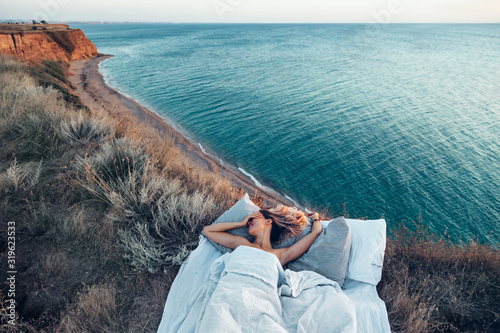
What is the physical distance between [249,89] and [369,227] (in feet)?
72.3

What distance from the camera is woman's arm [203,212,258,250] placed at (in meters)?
3.50

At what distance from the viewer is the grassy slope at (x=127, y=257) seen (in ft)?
10.1

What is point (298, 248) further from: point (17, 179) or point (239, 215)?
point (17, 179)

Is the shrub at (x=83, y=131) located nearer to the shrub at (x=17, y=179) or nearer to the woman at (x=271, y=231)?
the shrub at (x=17, y=179)

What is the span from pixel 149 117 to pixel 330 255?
16.7m

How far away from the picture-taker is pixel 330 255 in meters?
3.26

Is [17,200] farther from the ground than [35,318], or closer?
farther from the ground

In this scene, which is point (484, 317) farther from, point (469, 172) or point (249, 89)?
point (249, 89)

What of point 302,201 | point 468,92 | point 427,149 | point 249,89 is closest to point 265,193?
point 302,201

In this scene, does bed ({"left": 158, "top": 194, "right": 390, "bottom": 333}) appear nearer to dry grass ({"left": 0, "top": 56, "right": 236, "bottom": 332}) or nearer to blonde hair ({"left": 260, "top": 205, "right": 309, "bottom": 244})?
blonde hair ({"left": 260, "top": 205, "right": 309, "bottom": 244})

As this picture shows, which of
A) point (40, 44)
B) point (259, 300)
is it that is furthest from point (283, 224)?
point (40, 44)

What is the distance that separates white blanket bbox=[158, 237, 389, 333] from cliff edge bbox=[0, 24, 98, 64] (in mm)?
22084

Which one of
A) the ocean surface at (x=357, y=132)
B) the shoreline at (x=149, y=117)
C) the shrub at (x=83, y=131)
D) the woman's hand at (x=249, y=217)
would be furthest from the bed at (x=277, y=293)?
the ocean surface at (x=357, y=132)

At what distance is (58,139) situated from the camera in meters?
6.86
